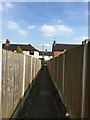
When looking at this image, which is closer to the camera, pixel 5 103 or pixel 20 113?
pixel 5 103

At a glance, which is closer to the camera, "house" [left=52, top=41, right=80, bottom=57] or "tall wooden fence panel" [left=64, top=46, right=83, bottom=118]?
"tall wooden fence panel" [left=64, top=46, right=83, bottom=118]

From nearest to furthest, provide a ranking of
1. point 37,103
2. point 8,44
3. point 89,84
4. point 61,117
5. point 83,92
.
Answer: point 89,84
point 83,92
point 61,117
point 37,103
point 8,44

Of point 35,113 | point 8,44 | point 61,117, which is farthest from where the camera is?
point 8,44

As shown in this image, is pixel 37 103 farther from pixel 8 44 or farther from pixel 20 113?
pixel 8 44

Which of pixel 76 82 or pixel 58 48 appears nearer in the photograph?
pixel 76 82

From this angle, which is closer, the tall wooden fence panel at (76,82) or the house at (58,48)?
the tall wooden fence panel at (76,82)

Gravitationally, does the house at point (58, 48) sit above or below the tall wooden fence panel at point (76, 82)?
above

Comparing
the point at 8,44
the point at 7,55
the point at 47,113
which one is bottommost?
the point at 47,113

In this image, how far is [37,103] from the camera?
10.8m

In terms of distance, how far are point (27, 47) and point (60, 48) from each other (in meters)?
11.7

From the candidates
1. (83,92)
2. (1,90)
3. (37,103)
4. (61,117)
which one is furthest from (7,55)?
(37,103)

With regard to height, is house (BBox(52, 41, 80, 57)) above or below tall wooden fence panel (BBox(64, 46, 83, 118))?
above

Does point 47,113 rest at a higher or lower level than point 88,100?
lower

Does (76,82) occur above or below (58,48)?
below
